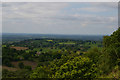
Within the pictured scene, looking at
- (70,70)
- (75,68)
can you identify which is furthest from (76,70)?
(70,70)

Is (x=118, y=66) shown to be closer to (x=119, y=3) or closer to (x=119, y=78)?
(x=119, y=78)

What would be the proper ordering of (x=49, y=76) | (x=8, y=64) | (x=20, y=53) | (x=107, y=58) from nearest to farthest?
(x=49, y=76), (x=107, y=58), (x=8, y=64), (x=20, y=53)

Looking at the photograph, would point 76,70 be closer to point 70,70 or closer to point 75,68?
point 75,68

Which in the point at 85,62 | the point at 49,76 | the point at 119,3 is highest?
the point at 119,3

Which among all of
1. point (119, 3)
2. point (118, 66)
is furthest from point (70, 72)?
point (119, 3)

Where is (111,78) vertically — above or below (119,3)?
below

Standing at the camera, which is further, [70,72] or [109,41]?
[109,41]

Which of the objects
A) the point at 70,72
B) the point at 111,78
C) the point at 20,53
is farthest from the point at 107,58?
the point at 20,53

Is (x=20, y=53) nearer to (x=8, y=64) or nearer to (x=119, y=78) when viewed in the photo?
(x=8, y=64)

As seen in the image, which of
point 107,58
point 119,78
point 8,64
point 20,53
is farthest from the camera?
point 20,53
